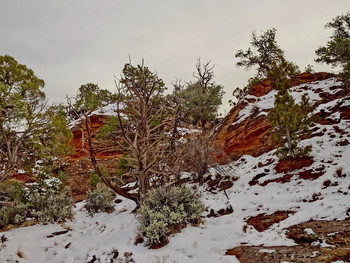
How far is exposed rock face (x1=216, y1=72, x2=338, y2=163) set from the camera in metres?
14.8

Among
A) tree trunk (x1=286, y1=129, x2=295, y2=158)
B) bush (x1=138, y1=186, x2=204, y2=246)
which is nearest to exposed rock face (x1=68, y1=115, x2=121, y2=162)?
bush (x1=138, y1=186, x2=204, y2=246)

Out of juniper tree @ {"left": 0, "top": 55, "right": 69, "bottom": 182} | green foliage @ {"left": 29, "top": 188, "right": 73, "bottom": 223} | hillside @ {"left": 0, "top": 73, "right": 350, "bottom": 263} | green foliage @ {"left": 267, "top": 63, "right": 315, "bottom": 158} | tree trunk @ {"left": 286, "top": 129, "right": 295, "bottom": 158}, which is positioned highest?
juniper tree @ {"left": 0, "top": 55, "right": 69, "bottom": 182}

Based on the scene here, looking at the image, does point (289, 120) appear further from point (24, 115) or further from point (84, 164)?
point (84, 164)

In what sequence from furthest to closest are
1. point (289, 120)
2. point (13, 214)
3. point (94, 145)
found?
point (94, 145)
point (13, 214)
point (289, 120)

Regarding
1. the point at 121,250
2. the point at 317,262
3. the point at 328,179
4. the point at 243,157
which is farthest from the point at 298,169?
the point at 121,250

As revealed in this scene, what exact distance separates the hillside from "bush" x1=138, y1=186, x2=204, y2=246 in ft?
1.20

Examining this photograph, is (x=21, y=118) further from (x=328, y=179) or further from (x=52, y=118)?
(x=328, y=179)

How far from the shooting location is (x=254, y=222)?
7691mm

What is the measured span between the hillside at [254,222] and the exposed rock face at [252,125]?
60 cm

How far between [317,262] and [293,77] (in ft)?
58.3

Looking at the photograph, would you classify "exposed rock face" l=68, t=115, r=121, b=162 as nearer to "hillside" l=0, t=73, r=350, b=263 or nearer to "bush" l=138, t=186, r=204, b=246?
"hillside" l=0, t=73, r=350, b=263

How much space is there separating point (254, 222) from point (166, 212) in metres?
2.60

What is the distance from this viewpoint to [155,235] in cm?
722

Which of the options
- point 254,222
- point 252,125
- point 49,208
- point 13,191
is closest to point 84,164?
point 13,191
